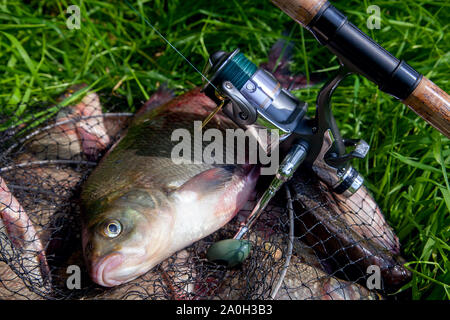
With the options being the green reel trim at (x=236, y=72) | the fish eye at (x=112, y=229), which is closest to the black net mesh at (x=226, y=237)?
the fish eye at (x=112, y=229)

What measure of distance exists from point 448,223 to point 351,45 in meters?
1.25

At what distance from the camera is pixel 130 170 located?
88.1 inches

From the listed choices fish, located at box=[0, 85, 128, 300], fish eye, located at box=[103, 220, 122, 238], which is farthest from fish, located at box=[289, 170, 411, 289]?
fish, located at box=[0, 85, 128, 300]

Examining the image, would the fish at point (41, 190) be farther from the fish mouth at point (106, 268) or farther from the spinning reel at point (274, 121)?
the spinning reel at point (274, 121)

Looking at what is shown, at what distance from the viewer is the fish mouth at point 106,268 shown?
74.4 inches

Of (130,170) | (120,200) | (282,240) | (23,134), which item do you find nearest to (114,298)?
(120,200)

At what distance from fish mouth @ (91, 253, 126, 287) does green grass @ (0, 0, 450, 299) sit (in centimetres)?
135

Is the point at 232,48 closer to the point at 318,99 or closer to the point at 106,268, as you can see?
the point at 318,99

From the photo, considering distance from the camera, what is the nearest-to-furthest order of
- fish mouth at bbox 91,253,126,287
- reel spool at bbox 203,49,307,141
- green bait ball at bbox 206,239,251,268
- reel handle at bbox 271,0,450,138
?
1. reel handle at bbox 271,0,450,138
2. fish mouth at bbox 91,253,126,287
3. reel spool at bbox 203,49,307,141
4. green bait ball at bbox 206,239,251,268

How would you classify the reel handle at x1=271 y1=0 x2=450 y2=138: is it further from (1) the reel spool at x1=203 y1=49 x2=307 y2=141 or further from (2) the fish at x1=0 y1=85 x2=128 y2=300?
(2) the fish at x1=0 y1=85 x2=128 y2=300

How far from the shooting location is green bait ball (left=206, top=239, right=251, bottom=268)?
2.10 m

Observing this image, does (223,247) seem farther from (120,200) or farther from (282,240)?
(120,200)

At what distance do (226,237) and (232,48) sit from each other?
158cm

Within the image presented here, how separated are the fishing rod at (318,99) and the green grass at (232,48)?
0.61 metres
